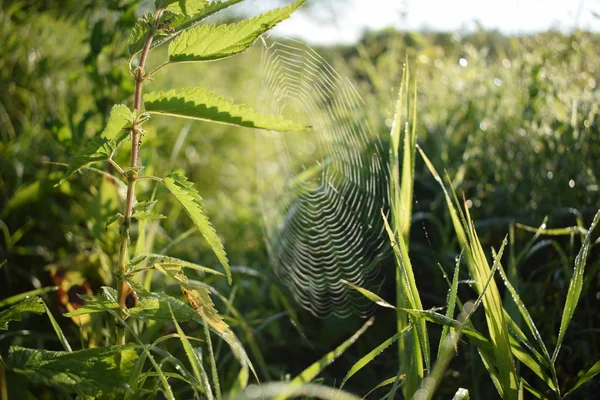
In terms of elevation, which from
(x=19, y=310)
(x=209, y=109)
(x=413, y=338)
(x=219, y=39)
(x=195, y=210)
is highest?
(x=219, y=39)

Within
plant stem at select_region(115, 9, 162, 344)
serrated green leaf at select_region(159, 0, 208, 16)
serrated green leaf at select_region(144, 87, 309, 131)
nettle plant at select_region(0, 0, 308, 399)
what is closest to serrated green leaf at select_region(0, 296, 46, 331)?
nettle plant at select_region(0, 0, 308, 399)

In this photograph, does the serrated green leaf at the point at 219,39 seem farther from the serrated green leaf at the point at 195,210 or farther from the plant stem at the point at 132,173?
the serrated green leaf at the point at 195,210

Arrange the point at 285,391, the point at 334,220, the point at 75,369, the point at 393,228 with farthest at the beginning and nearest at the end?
the point at 334,220 < the point at 393,228 < the point at 75,369 < the point at 285,391

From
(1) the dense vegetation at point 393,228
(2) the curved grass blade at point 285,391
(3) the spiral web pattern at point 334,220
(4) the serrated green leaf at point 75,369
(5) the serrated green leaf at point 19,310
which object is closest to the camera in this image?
(2) the curved grass blade at point 285,391

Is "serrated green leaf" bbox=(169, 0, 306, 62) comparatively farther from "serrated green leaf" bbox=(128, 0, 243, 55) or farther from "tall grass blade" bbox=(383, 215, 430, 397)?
"tall grass blade" bbox=(383, 215, 430, 397)

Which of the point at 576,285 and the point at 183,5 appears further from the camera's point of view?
the point at 576,285

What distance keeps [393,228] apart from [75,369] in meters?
0.65

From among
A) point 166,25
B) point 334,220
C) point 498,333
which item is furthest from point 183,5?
point 334,220

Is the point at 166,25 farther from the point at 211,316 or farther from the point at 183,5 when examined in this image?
the point at 211,316

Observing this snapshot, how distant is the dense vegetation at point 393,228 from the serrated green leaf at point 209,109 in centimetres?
29

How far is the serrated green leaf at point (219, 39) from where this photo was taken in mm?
802

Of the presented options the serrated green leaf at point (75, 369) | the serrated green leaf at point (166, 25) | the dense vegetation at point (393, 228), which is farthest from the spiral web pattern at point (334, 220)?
the serrated green leaf at point (75, 369)

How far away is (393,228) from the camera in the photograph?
117cm

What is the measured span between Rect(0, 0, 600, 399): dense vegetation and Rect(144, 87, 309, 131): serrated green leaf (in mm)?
286
